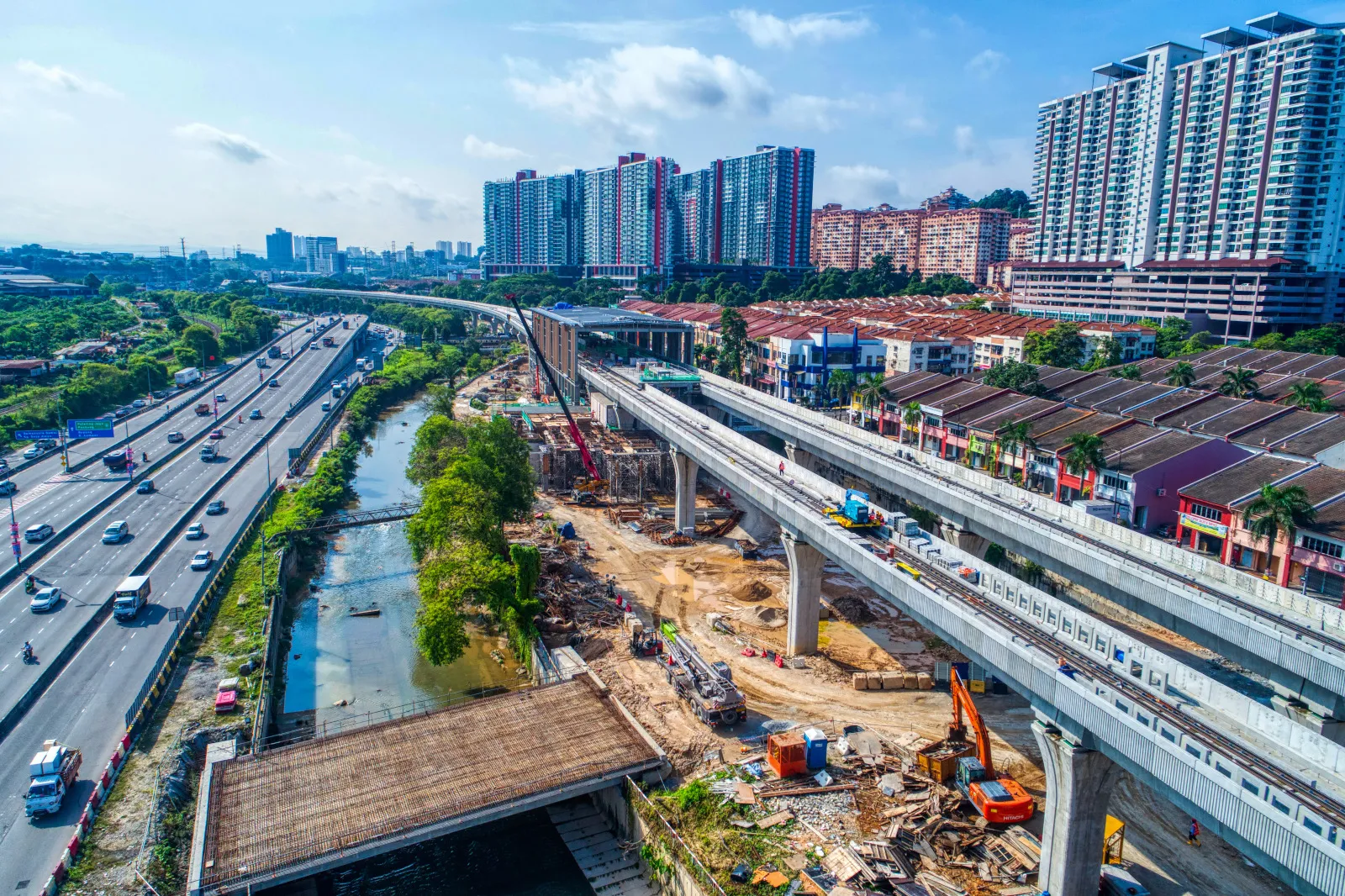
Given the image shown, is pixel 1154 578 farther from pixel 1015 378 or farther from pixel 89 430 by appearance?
pixel 89 430

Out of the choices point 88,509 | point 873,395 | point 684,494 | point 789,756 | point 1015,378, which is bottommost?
point 789,756

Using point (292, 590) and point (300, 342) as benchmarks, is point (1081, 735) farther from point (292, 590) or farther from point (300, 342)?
point (300, 342)

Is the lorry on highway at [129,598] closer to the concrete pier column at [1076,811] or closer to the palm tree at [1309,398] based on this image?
the concrete pier column at [1076,811]

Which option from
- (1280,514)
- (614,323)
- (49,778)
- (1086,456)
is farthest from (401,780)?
(614,323)

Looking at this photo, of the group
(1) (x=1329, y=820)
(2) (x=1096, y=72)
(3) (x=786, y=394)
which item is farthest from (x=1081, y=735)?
(2) (x=1096, y=72)

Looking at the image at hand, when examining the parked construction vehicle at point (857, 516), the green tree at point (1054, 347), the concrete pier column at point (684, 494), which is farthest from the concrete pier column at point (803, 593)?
the green tree at point (1054, 347)
